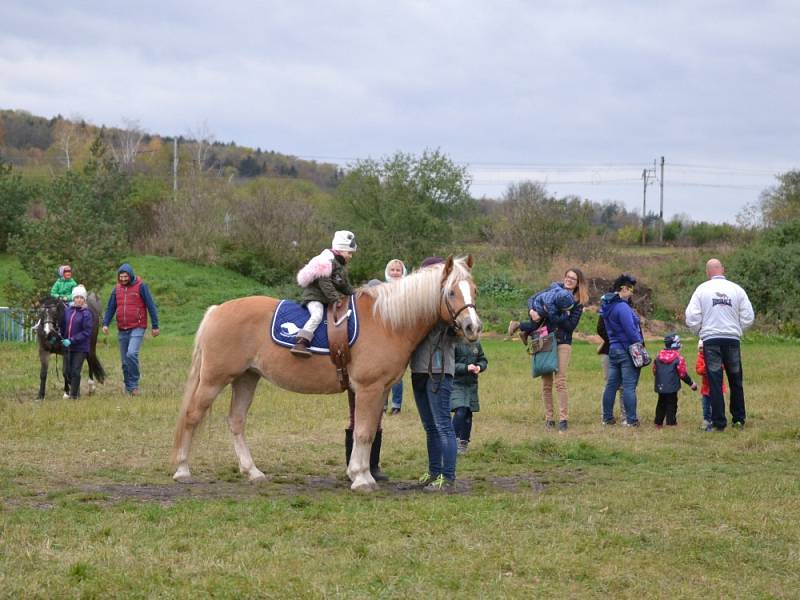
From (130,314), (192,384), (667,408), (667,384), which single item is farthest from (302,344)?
(130,314)

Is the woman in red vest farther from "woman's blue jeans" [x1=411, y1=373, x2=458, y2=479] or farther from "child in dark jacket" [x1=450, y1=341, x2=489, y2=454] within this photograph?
"woman's blue jeans" [x1=411, y1=373, x2=458, y2=479]

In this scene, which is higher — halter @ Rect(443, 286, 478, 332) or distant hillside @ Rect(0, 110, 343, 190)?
distant hillside @ Rect(0, 110, 343, 190)

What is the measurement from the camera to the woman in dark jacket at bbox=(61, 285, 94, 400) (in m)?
14.6

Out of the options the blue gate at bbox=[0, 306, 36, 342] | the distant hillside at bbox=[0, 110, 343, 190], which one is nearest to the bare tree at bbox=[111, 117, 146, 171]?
the distant hillside at bbox=[0, 110, 343, 190]

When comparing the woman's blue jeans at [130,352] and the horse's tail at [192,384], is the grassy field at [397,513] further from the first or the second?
the woman's blue jeans at [130,352]

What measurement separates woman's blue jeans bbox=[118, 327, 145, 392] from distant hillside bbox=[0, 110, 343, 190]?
4618 cm

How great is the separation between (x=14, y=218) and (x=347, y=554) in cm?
4104

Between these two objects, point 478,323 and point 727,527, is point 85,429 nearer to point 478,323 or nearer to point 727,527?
point 478,323

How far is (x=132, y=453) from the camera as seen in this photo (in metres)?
9.98

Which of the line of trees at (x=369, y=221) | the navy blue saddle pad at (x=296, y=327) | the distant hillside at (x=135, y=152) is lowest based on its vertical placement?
the navy blue saddle pad at (x=296, y=327)

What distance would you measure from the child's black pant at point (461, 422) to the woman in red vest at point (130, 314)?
6.14 meters

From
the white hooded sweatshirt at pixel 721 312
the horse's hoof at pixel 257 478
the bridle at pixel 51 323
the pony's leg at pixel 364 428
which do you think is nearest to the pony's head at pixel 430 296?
the pony's leg at pixel 364 428

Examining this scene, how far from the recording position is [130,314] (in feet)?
48.4

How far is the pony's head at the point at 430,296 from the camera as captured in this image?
8.01 metres
